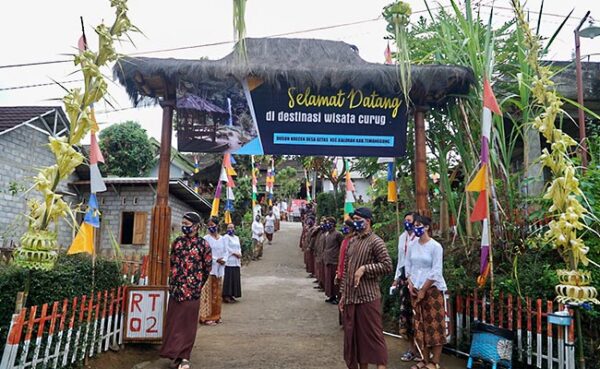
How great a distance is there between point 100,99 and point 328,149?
357cm

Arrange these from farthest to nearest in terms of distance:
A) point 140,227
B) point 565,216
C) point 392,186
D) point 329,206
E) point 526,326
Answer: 1. point 329,206
2. point 140,227
3. point 392,186
4. point 526,326
5. point 565,216

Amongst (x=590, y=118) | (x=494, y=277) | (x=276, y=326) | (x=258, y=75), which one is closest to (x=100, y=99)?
(x=258, y=75)

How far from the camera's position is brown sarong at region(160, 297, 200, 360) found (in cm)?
484

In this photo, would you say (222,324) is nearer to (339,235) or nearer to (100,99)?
(339,235)

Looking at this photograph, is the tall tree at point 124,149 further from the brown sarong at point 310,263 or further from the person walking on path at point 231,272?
the person walking on path at point 231,272

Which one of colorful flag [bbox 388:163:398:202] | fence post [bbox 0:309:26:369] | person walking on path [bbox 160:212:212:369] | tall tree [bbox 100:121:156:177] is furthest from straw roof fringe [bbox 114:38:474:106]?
tall tree [bbox 100:121:156:177]

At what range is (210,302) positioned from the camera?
7406 mm

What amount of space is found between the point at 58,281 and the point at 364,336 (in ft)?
9.93

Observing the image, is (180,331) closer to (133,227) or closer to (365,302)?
(365,302)

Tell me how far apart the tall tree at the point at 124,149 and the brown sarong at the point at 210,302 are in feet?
49.3

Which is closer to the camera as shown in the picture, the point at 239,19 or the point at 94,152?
the point at 239,19

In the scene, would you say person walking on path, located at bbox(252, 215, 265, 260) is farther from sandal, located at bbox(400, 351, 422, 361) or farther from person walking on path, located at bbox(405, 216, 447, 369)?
person walking on path, located at bbox(405, 216, 447, 369)

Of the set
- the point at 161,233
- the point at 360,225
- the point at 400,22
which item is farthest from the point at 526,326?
the point at 161,233

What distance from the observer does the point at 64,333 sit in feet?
13.5
